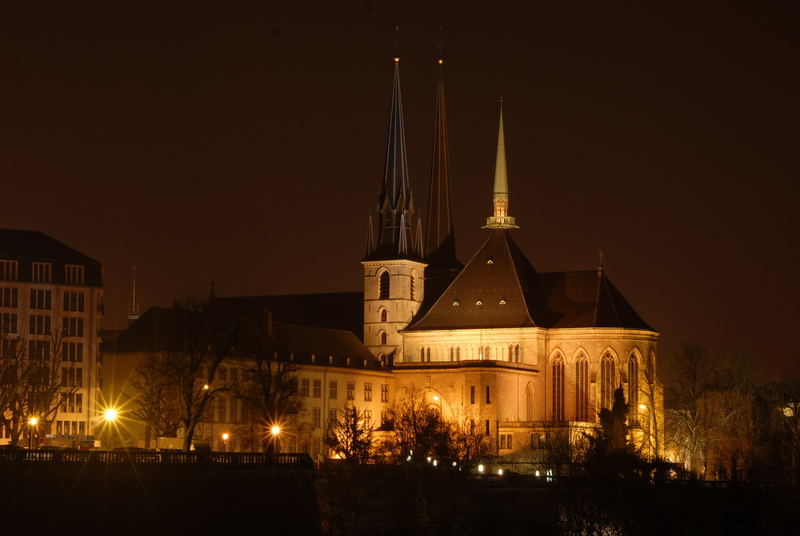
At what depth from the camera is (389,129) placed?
195000 mm

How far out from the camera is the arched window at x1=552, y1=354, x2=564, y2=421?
18350cm

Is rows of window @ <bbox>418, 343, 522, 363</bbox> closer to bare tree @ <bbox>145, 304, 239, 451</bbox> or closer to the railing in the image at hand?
bare tree @ <bbox>145, 304, 239, 451</bbox>

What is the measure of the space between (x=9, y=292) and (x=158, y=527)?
6088cm

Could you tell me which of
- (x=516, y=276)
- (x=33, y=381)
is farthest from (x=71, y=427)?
(x=516, y=276)

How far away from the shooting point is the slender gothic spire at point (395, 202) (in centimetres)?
19250

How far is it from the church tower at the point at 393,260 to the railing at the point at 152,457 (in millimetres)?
67772

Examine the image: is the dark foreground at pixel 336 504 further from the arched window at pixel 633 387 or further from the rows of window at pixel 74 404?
the rows of window at pixel 74 404

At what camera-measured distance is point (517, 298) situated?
186 metres

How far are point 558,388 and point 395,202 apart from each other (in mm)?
24469

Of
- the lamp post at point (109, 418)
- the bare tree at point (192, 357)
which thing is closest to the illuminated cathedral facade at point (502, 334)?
the bare tree at point (192, 357)

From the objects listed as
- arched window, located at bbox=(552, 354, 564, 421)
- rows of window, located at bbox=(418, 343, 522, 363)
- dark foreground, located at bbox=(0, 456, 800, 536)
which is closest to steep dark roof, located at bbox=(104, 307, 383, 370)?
rows of window, located at bbox=(418, 343, 522, 363)

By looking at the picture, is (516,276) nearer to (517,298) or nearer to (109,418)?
(517,298)

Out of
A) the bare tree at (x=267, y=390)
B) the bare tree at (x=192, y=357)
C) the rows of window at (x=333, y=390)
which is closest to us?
the bare tree at (x=192, y=357)

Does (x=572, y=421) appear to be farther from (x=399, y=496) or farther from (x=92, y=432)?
(x=399, y=496)
